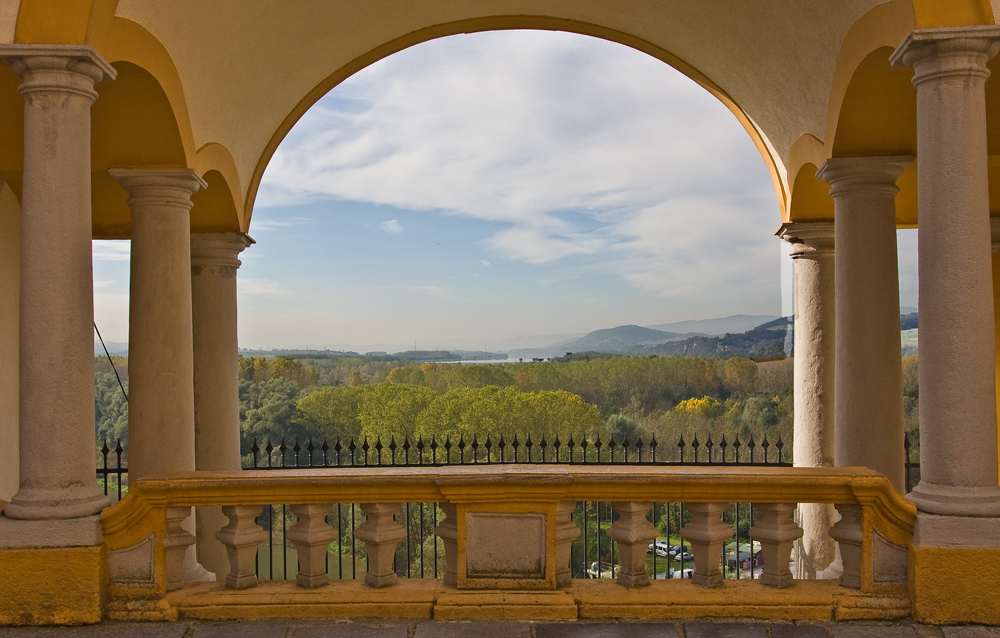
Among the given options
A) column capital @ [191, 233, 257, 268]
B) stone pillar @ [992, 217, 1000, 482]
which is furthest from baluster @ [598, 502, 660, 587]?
stone pillar @ [992, 217, 1000, 482]

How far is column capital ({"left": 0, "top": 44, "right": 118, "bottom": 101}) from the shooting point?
4.57 metres

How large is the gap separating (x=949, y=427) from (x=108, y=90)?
661cm

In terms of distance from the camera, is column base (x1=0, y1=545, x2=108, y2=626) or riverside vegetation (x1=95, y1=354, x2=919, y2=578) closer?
column base (x1=0, y1=545, x2=108, y2=626)

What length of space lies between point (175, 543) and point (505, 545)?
1.94 m

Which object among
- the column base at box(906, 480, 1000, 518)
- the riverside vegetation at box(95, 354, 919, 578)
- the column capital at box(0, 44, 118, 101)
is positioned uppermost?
the column capital at box(0, 44, 118, 101)

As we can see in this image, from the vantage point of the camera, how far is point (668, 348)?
38.8m

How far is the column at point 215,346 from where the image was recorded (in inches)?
360

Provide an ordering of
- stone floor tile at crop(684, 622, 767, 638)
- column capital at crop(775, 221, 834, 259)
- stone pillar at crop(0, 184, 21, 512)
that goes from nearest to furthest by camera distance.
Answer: stone floor tile at crop(684, 622, 767, 638), column capital at crop(775, 221, 834, 259), stone pillar at crop(0, 184, 21, 512)

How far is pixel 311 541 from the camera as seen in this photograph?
4289mm

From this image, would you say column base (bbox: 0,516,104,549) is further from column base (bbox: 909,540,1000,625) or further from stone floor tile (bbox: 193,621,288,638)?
column base (bbox: 909,540,1000,625)

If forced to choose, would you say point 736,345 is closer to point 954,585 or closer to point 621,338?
point 621,338

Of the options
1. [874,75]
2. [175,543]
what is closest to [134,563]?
[175,543]

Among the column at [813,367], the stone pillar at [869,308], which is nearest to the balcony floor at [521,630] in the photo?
the stone pillar at [869,308]

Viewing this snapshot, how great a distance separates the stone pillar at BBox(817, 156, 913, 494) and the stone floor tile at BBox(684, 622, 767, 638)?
10.7ft
